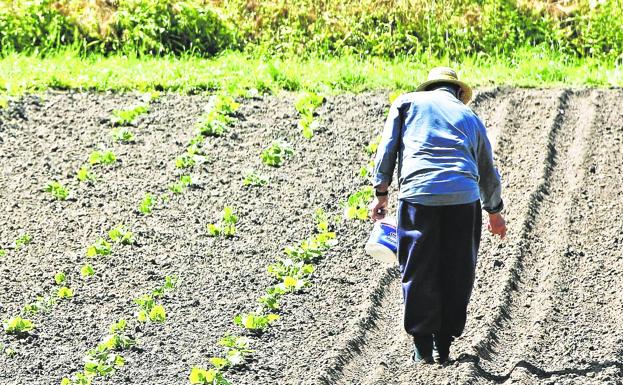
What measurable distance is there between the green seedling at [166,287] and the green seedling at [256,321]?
674 millimetres

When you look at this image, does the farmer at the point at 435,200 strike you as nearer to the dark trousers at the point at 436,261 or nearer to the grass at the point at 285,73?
the dark trousers at the point at 436,261

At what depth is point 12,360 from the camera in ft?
25.7

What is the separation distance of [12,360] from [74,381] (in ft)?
1.74

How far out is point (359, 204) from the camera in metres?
9.81

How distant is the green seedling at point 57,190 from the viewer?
1012 cm

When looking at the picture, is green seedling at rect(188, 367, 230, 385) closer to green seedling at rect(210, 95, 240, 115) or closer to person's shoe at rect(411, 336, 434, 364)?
person's shoe at rect(411, 336, 434, 364)

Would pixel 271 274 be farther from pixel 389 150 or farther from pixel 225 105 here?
pixel 225 105

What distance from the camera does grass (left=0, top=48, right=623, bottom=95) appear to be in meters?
12.0

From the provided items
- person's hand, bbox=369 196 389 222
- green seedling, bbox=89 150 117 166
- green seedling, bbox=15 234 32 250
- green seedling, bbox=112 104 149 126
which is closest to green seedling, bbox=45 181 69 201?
green seedling, bbox=89 150 117 166

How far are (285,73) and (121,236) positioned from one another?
10.8ft

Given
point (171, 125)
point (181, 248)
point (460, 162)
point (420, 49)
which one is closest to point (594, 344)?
point (460, 162)

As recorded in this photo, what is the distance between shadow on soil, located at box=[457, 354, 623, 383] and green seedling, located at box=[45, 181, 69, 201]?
12.6 ft

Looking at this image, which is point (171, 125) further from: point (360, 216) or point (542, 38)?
point (542, 38)

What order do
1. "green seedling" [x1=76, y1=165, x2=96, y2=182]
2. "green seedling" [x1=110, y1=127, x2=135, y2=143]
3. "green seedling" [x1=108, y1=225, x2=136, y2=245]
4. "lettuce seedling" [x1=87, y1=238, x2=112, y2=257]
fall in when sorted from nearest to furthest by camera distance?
"lettuce seedling" [x1=87, y1=238, x2=112, y2=257] < "green seedling" [x1=108, y1=225, x2=136, y2=245] < "green seedling" [x1=76, y1=165, x2=96, y2=182] < "green seedling" [x1=110, y1=127, x2=135, y2=143]
